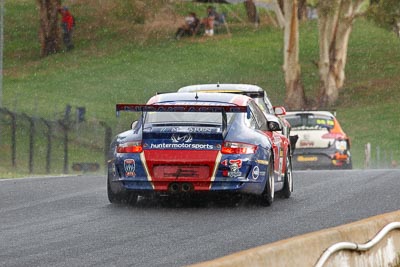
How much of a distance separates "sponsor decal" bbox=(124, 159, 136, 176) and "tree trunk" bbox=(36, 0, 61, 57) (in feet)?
173

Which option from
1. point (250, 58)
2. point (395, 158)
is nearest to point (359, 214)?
point (395, 158)

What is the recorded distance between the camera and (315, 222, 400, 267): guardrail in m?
8.02

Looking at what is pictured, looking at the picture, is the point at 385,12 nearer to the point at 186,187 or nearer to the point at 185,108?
the point at 185,108

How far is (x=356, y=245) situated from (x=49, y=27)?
61.3 m

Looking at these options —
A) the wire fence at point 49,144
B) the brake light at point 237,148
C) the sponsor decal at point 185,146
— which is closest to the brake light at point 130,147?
the sponsor decal at point 185,146

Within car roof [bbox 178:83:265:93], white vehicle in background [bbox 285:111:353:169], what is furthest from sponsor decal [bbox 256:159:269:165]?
white vehicle in background [bbox 285:111:353:169]

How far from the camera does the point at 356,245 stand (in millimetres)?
8734

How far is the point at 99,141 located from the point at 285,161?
2201 cm

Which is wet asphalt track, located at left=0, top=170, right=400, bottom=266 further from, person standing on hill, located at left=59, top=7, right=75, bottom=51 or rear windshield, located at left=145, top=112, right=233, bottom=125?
person standing on hill, located at left=59, top=7, right=75, bottom=51

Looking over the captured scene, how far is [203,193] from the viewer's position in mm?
15117

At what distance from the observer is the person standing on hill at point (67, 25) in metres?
69.1

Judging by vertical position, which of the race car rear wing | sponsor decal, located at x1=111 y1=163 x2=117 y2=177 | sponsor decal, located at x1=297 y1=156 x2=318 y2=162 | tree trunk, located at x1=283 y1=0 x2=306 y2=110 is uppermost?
tree trunk, located at x1=283 y1=0 x2=306 y2=110

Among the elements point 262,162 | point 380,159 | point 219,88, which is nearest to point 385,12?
point 380,159

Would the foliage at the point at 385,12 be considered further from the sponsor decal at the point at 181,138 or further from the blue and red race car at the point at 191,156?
the sponsor decal at the point at 181,138
